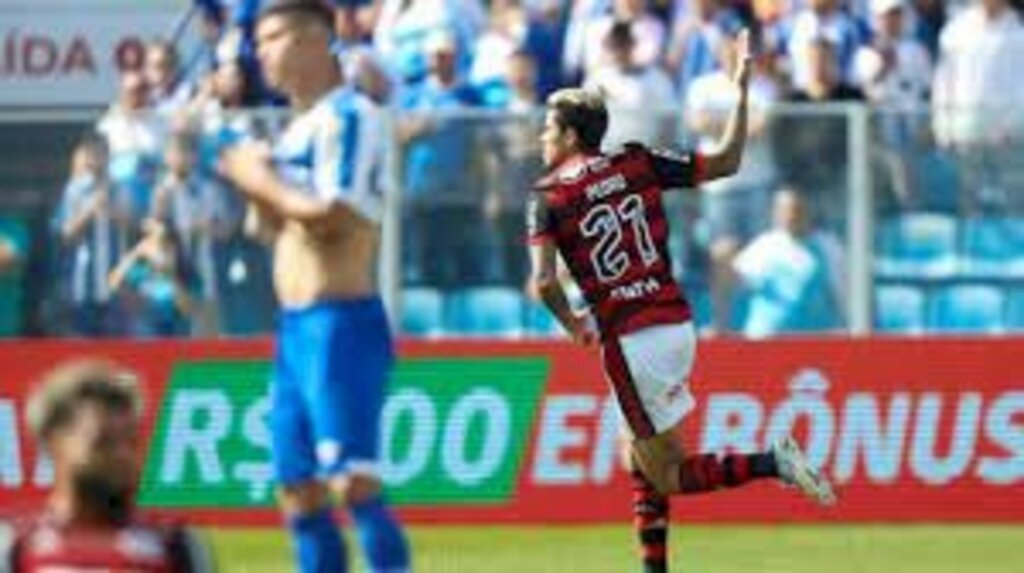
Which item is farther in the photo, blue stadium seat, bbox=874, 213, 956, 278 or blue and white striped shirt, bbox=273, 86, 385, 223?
blue stadium seat, bbox=874, 213, 956, 278

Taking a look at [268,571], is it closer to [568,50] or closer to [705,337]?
[705,337]

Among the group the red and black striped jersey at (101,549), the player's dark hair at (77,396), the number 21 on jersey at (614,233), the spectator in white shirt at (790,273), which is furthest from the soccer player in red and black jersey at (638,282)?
the player's dark hair at (77,396)

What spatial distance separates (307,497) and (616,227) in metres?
3.43

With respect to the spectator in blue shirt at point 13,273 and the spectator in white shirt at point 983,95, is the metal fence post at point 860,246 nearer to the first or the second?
the spectator in white shirt at point 983,95

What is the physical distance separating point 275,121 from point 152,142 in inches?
28.6

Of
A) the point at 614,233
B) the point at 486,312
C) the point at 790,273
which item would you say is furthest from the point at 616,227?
the point at 486,312

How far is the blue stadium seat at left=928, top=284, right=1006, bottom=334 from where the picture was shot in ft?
63.4

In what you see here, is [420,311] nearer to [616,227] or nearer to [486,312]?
[486,312]

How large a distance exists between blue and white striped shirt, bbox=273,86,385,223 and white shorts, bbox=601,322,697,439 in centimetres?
331

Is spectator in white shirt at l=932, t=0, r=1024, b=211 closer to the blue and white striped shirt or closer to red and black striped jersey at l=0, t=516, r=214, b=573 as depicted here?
the blue and white striped shirt

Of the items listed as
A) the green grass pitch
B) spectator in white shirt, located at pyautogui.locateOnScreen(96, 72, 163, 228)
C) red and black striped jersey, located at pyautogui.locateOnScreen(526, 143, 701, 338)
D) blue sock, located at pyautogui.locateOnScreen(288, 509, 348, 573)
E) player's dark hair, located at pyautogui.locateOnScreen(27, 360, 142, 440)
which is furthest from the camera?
spectator in white shirt, located at pyautogui.locateOnScreen(96, 72, 163, 228)

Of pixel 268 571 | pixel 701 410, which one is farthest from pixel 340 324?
pixel 701 410

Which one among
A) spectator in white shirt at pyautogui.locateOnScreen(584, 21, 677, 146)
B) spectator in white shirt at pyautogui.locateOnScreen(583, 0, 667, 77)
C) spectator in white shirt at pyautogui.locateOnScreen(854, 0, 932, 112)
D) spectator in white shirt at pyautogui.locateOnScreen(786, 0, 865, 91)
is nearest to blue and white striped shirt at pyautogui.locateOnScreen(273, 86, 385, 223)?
spectator in white shirt at pyautogui.locateOnScreen(584, 21, 677, 146)

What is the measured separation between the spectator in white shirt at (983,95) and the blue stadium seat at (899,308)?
1.89ft
